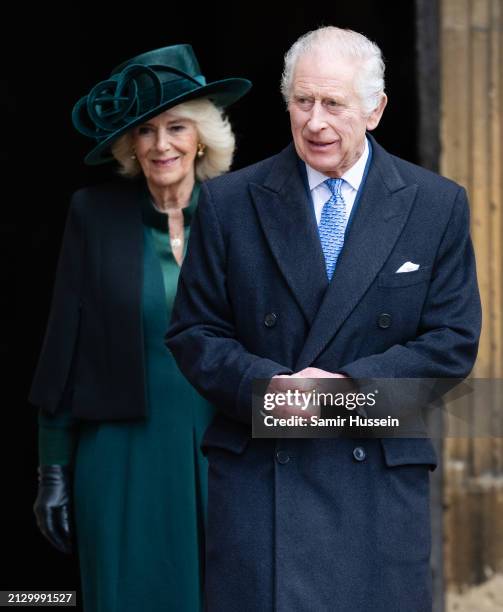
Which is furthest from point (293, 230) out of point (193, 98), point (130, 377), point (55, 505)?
point (55, 505)

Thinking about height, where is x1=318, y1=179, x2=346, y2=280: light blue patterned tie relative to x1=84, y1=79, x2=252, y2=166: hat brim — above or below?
below

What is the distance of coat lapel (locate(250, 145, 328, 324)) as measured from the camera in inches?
130

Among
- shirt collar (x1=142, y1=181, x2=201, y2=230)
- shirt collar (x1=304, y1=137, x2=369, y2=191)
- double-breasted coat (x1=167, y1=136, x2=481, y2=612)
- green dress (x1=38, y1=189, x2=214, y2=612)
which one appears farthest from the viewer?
shirt collar (x1=142, y1=181, x2=201, y2=230)

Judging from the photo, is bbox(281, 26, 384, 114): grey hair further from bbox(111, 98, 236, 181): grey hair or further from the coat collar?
bbox(111, 98, 236, 181): grey hair

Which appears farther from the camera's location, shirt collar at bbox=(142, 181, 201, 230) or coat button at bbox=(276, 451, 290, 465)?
shirt collar at bbox=(142, 181, 201, 230)

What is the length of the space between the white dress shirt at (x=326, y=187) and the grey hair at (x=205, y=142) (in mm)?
1043

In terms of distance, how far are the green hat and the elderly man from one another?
38.9 inches

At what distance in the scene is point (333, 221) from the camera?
3.36m

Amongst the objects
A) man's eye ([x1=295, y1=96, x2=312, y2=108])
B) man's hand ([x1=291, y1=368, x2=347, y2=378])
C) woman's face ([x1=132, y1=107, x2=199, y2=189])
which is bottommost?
man's hand ([x1=291, y1=368, x2=347, y2=378])

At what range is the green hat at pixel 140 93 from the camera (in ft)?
14.0

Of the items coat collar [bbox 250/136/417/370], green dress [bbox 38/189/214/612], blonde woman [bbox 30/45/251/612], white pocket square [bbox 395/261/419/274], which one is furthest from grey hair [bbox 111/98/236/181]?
white pocket square [bbox 395/261/419/274]

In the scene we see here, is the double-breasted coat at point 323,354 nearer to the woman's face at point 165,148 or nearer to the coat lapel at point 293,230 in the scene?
the coat lapel at point 293,230

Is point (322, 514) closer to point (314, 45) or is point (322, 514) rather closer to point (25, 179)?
point (314, 45)

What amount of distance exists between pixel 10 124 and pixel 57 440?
1.96 metres
